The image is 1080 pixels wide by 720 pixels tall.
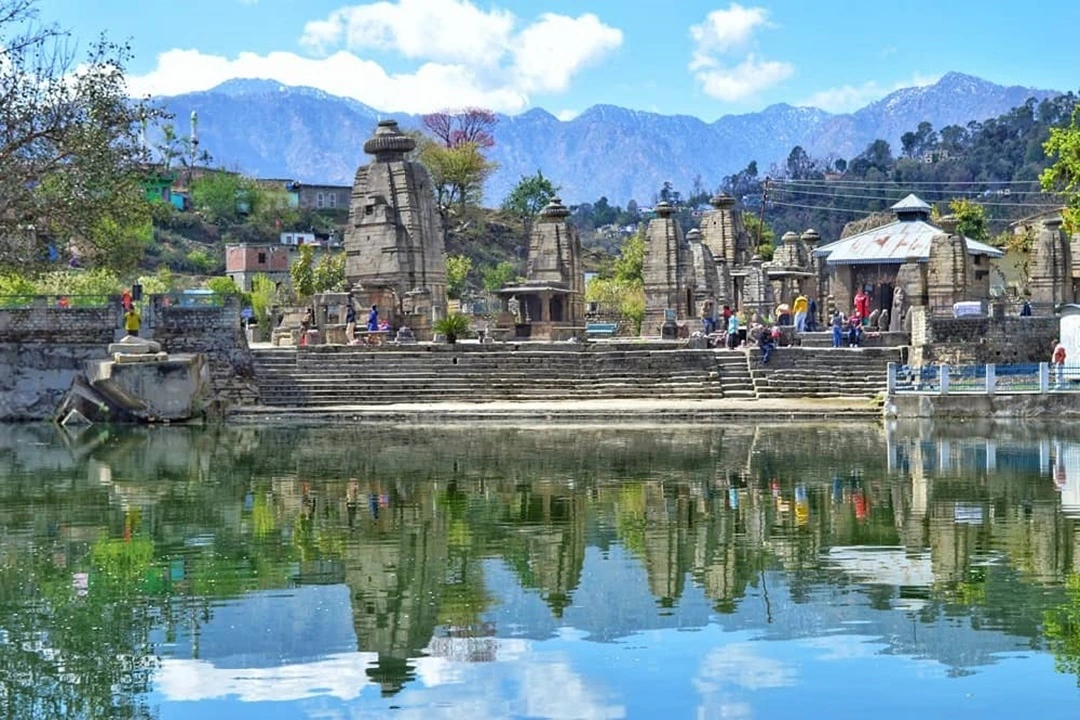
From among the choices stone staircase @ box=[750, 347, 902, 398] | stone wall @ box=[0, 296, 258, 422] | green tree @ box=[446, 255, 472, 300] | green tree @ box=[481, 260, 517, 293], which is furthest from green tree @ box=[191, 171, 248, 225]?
stone staircase @ box=[750, 347, 902, 398]

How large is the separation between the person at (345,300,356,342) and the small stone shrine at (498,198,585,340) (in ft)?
16.6

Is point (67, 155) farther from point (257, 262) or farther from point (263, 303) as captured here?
point (257, 262)

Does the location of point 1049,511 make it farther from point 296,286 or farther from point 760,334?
point 296,286

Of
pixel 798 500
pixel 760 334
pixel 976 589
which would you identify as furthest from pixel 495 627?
pixel 760 334

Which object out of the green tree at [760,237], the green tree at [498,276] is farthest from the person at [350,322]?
the green tree at [498,276]

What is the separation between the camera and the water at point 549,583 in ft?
40.0

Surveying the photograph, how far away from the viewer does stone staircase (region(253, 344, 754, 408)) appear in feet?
118

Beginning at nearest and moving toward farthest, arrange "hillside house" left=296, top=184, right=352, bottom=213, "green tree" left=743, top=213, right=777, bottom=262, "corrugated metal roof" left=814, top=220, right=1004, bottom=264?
"corrugated metal roof" left=814, top=220, right=1004, bottom=264, "green tree" left=743, top=213, right=777, bottom=262, "hillside house" left=296, top=184, right=352, bottom=213

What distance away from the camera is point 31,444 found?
30766 mm

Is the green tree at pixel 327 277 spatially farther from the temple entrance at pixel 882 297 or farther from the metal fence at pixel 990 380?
the metal fence at pixel 990 380

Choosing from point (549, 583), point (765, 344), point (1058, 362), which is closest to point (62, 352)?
point (765, 344)

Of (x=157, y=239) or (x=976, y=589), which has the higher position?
(x=157, y=239)

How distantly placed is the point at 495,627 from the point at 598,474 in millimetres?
10322

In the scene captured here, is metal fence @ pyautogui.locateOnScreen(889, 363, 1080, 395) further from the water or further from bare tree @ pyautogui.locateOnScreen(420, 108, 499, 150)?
bare tree @ pyautogui.locateOnScreen(420, 108, 499, 150)
